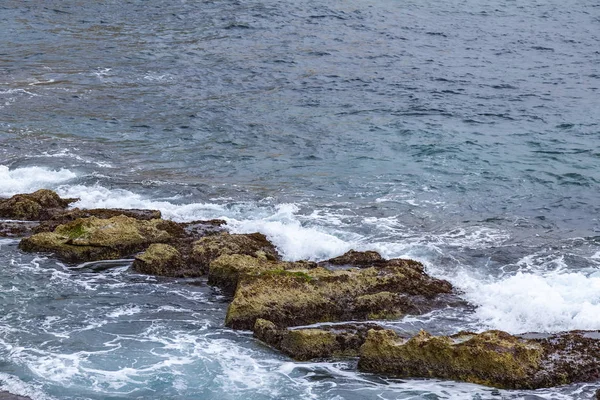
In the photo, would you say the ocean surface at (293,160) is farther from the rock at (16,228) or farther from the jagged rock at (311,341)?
the rock at (16,228)

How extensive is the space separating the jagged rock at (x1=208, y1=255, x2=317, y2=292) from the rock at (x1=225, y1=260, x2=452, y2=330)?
49 centimetres

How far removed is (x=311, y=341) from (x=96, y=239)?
17.0ft

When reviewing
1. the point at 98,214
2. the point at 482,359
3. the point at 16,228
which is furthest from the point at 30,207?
the point at 482,359

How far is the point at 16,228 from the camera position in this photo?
16.1 m

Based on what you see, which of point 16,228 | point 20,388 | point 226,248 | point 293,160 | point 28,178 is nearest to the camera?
point 20,388

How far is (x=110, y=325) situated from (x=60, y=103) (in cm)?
1441

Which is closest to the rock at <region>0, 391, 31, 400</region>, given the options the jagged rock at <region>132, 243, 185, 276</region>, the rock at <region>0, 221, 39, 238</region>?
the jagged rock at <region>132, 243, 185, 276</region>

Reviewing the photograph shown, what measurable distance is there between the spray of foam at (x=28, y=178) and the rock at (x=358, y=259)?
7503mm

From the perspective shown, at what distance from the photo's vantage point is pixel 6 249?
15.3 m

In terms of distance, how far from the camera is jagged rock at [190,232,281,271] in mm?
14789

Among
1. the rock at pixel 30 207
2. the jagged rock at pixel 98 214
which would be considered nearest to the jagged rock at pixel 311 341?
the jagged rock at pixel 98 214

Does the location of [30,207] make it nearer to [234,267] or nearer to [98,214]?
[98,214]

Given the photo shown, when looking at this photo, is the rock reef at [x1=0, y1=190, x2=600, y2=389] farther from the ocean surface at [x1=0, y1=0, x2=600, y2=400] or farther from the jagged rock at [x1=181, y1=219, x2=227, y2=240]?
the ocean surface at [x1=0, y1=0, x2=600, y2=400]

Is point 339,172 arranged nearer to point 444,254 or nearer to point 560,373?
point 444,254
